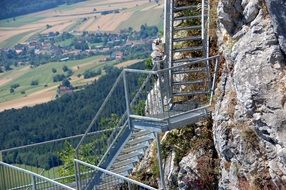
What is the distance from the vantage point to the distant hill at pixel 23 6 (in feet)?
541

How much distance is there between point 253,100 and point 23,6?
Result: 543 feet

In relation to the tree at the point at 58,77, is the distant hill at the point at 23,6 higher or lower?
higher

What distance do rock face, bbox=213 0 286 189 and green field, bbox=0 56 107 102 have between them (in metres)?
105

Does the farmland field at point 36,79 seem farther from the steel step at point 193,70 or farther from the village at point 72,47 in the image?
the steel step at point 193,70

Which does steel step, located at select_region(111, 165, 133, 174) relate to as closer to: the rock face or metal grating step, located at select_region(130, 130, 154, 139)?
metal grating step, located at select_region(130, 130, 154, 139)

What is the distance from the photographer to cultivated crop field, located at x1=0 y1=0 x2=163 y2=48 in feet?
465

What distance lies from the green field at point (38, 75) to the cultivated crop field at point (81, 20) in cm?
1242

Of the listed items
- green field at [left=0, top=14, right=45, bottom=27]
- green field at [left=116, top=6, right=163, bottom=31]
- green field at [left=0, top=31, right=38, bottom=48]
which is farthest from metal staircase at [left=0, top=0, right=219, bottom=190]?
green field at [left=0, top=14, right=45, bottom=27]

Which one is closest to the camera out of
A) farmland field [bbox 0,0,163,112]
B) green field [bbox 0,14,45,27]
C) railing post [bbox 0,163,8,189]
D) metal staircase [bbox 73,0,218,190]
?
metal staircase [bbox 73,0,218,190]

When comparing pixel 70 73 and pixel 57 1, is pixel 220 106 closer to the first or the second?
pixel 70 73

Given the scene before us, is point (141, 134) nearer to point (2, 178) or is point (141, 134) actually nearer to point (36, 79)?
point (2, 178)

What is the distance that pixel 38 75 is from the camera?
131m

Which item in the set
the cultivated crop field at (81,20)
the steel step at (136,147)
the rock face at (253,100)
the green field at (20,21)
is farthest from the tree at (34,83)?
the rock face at (253,100)

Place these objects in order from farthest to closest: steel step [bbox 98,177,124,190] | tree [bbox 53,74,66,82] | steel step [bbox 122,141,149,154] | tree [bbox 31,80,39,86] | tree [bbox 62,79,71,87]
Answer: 1. tree [bbox 31,80,39,86]
2. tree [bbox 53,74,66,82]
3. tree [bbox 62,79,71,87]
4. steel step [bbox 98,177,124,190]
5. steel step [bbox 122,141,149,154]
